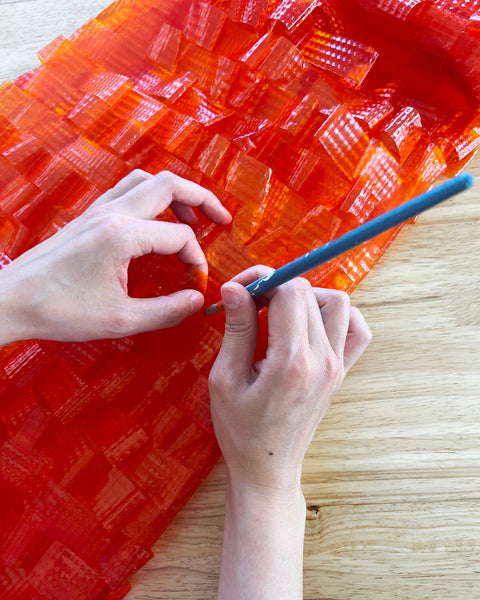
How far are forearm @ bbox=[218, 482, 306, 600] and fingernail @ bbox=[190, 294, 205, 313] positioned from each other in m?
0.21

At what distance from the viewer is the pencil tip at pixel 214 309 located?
0.63 m

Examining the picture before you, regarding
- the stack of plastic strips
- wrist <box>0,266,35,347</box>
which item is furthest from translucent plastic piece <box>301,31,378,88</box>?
wrist <box>0,266,35,347</box>

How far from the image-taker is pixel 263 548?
0.58 meters

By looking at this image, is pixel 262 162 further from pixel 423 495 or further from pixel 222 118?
pixel 423 495

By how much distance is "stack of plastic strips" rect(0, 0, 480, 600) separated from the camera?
2.16ft

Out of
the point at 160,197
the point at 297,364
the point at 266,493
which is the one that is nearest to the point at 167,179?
the point at 160,197

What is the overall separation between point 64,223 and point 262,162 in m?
0.28

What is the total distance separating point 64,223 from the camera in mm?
724

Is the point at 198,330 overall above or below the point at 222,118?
below

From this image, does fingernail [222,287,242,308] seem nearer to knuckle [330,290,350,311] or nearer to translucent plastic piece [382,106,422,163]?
knuckle [330,290,350,311]

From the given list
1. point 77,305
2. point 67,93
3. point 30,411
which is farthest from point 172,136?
point 30,411

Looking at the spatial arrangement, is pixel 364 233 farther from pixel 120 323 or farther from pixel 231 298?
pixel 120 323

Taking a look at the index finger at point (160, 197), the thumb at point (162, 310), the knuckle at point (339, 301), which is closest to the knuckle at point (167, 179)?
the index finger at point (160, 197)

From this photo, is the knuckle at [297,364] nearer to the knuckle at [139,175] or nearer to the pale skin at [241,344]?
the pale skin at [241,344]
